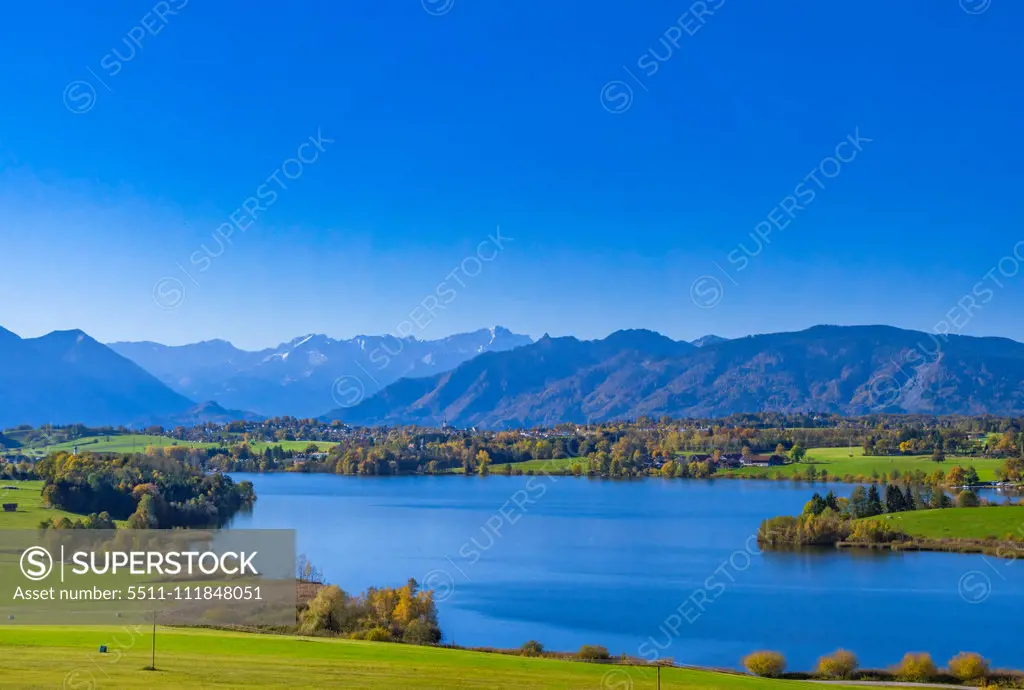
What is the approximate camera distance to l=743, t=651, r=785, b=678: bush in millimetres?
24812

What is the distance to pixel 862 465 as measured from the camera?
314ft

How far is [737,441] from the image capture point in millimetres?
132250

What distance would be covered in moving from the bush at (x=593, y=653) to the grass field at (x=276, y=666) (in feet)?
6.63

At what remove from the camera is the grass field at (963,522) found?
51188 mm

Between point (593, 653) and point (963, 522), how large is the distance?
34434 millimetres

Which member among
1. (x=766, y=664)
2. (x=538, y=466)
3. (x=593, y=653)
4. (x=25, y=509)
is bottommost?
(x=766, y=664)

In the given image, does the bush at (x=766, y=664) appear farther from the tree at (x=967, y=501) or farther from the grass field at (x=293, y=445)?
the grass field at (x=293, y=445)

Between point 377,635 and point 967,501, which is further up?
point 967,501

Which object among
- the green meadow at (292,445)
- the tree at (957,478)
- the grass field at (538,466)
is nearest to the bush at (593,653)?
the tree at (957,478)

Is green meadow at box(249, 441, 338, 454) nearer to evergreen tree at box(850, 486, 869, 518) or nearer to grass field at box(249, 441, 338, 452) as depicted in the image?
grass field at box(249, 441, 338, 452)

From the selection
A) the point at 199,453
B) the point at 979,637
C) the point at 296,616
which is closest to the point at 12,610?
the point at 296,616

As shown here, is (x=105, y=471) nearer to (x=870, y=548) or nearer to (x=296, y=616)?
(x=296, y=616)

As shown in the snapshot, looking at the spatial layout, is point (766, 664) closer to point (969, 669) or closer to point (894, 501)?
point (969, 669)

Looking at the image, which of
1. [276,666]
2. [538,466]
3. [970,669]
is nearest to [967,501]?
[970,669]
